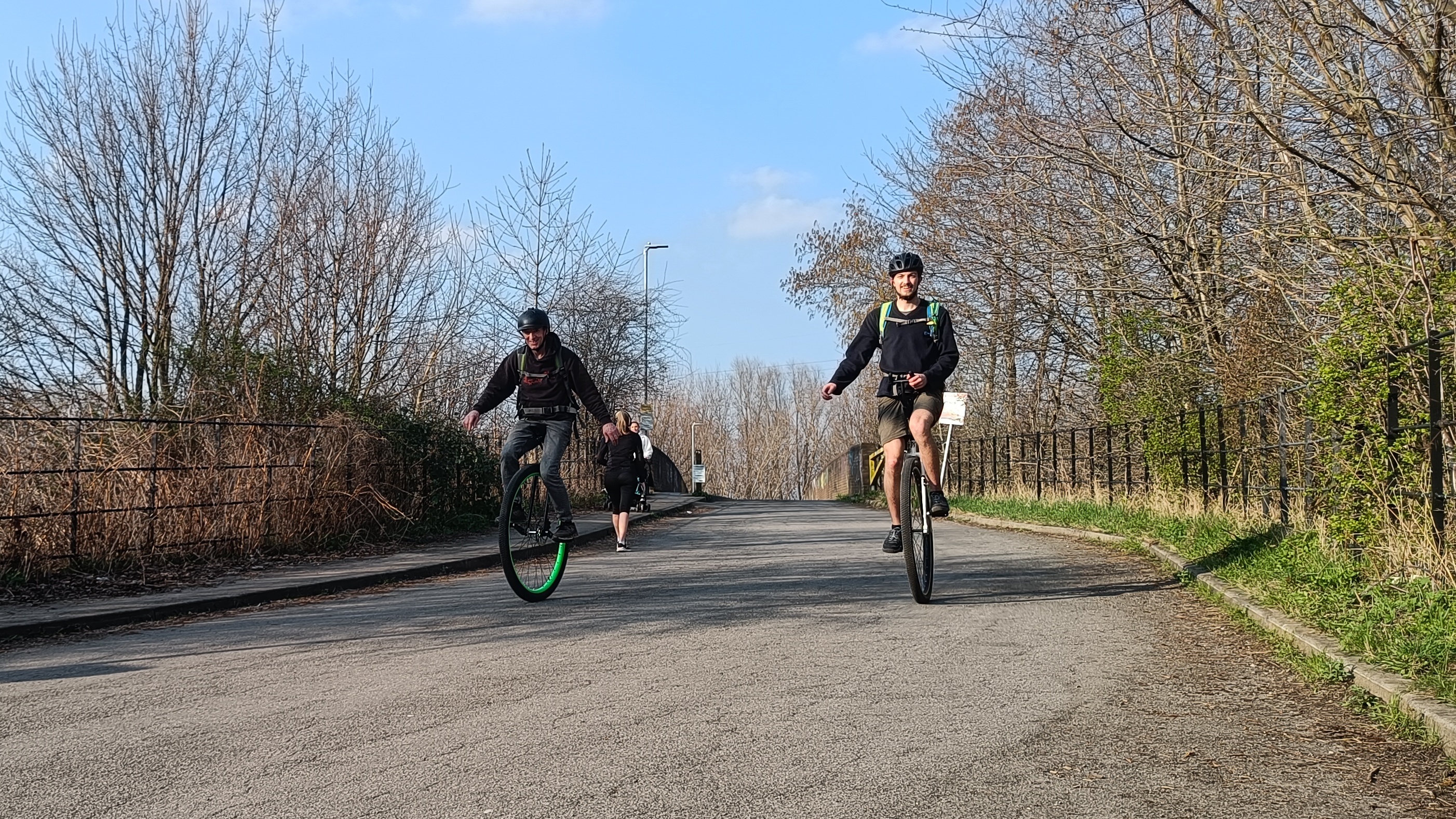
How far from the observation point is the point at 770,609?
26.7ft

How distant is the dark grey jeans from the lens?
9180 millimetres

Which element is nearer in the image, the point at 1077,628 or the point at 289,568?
the point at 1077,628

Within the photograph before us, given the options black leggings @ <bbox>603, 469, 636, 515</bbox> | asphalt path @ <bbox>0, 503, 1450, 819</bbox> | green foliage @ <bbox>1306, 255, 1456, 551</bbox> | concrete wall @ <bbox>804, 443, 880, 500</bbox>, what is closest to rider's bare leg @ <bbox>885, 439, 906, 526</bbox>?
asphalt path @ <bbox>0, 503, 1450, 819</bbox>

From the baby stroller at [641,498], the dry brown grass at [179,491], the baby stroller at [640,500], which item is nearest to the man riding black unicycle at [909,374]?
the dry brown grass at [179,491]

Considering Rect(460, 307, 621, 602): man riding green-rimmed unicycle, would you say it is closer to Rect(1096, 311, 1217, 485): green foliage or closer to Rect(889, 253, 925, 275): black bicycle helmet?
Rect(889, 253, 925, 275): black bicycle helmet

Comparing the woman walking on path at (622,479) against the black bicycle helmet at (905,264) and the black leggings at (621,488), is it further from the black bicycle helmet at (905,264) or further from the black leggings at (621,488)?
the black bicycle helmet at (905,264)

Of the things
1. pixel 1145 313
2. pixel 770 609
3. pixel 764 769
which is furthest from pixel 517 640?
pixel 1145 313

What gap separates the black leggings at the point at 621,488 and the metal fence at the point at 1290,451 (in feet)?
21.8

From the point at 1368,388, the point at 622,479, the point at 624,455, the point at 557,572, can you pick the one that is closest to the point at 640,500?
the point at 624,455

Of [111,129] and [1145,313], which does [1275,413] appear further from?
[111,129]

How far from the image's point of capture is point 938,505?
26.8 feet

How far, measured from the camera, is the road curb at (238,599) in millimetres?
7840

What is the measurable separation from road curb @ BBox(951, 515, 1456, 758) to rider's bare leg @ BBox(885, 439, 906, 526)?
2.20 meters

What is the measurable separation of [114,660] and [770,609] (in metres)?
3.87
